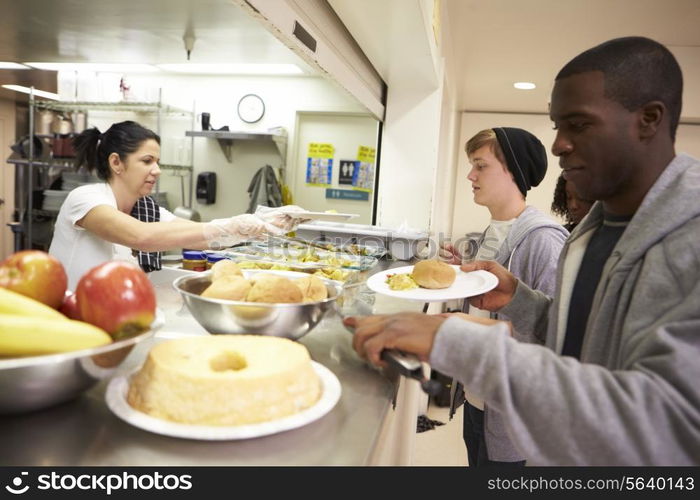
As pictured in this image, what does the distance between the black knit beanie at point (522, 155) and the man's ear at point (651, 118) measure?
1468 mm

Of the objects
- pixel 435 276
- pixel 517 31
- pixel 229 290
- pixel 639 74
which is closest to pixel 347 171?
pixel 517 31

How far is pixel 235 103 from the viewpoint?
5.91 meters

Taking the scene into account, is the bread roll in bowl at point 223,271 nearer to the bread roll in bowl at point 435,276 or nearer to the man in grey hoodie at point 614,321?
the man in grey hoodie at point 614,321

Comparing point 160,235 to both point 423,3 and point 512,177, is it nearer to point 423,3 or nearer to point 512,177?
point 423,3

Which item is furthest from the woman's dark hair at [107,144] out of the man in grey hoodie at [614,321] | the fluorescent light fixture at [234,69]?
the fluorescent light fixture at [234,69]

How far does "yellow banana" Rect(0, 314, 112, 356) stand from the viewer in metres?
0.67

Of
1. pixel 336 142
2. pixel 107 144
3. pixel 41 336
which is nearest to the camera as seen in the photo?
pixel 41 336

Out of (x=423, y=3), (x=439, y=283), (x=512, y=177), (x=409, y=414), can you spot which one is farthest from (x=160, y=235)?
(x=512, y=177)

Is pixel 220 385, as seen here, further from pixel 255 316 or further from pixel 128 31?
pixel 128 31

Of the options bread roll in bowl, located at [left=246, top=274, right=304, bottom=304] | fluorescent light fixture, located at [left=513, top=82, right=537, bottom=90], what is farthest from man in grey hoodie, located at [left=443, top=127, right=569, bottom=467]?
fluorescent light fixture, located at [left=513, top=82, right=537, bottom=90]

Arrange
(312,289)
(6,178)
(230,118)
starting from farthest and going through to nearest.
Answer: (6,178)
(230,118)
(312,289)

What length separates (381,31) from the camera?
244 cm

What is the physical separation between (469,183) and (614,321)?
277 inches

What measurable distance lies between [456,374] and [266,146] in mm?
5391
